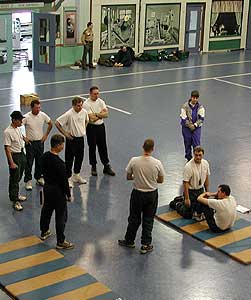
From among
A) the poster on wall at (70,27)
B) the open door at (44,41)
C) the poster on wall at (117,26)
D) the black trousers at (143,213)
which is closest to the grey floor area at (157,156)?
the black trousers at (143,213)

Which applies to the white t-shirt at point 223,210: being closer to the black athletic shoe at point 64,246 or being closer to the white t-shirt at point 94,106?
the black athletic shoe at point 64,246

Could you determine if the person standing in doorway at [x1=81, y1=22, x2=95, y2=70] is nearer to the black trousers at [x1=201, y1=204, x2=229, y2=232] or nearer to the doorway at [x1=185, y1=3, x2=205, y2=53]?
the doorway at [x1=185, y1=3, x2=205, y2=53]

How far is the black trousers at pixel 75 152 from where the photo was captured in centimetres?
1259

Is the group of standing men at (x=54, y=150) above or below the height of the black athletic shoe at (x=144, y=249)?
above

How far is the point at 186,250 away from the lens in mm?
10430

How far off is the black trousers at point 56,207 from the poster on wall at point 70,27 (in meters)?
17.7

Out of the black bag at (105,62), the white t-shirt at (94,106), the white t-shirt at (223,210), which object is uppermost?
the white t-shirt at (94,106)

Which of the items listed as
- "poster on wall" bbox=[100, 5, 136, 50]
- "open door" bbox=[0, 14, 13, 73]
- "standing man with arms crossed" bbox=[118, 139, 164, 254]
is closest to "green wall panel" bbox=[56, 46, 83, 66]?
"poster on wall" bbox=[100, 5, 136, 50]

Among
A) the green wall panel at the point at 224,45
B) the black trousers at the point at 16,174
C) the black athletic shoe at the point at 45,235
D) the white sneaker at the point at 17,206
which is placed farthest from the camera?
the green wall panel at the point at 224,45

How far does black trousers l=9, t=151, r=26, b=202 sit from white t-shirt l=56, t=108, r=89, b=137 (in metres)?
1.20

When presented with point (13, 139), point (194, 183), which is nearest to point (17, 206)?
point (13, 139)

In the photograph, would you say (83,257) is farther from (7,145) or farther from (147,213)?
(7,145)

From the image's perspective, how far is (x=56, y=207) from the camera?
396 inches

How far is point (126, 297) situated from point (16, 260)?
199 cm
